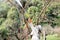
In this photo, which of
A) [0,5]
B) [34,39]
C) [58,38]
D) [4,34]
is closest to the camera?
[34,39]

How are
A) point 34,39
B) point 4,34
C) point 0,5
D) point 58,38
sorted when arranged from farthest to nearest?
point 0,5 → point 4,34 → point 58,38 → point 34,39

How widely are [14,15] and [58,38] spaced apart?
1449mm

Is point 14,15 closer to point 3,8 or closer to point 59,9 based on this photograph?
point 3,8

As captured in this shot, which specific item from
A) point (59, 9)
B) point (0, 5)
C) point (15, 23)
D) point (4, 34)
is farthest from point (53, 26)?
point (0, 5)

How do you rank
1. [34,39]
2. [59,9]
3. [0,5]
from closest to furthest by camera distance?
[34,39], [59,9], [0,5]

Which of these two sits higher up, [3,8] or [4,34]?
[3,8]

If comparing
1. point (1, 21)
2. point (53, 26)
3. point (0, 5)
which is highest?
point (0, 5)

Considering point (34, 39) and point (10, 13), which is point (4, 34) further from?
point (34, 39)

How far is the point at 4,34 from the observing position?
3666 millimetres

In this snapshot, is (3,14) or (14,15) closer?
(14,15)

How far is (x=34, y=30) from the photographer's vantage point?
0.74 metres

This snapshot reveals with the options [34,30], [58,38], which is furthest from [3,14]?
[34,30]

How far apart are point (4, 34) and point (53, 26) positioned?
1189mm

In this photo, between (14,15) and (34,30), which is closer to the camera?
(34,30)
